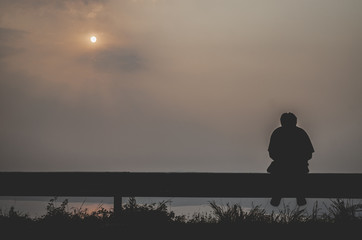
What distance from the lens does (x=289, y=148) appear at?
26.8 feet

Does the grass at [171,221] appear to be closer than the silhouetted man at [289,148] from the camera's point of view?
Yes

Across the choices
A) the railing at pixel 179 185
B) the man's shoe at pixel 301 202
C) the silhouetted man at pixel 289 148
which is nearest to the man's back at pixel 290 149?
the silhouetted man at pixel 289 148

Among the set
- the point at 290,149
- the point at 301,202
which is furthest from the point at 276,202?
the point at 290,149

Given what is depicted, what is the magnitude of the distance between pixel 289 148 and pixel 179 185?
2788 millimetres

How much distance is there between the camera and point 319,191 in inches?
253

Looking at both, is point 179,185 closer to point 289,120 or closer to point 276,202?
point 276,202

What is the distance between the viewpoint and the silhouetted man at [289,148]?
8.06 m

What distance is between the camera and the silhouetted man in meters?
8.06

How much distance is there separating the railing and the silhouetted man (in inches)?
58.5

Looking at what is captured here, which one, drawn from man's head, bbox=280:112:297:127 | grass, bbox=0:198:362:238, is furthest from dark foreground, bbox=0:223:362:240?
man's head, bbox=280:112:297:127

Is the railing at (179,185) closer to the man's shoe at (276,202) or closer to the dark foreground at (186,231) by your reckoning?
the man's shoe at (276,202)

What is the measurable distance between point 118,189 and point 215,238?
1686 mm

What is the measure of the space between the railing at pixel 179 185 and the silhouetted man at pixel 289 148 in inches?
58.5

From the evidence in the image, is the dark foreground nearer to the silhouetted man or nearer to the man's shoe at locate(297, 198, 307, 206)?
the man's shoe at locate(297, 198, 307, 206)
